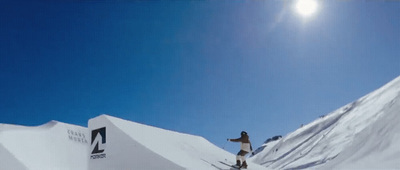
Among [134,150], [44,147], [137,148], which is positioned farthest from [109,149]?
[44,147]

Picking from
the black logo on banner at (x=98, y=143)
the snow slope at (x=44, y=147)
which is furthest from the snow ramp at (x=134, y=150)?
the snow slope at (x=44, y=147)

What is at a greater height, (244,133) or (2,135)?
(2,135)

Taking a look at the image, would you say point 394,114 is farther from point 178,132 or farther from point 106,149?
point 178,132

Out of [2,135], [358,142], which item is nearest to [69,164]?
[2,135]

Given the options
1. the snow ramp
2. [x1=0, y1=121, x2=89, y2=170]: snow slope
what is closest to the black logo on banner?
the snow ramp

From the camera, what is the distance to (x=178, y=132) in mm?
15391

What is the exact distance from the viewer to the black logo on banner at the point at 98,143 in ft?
36.9

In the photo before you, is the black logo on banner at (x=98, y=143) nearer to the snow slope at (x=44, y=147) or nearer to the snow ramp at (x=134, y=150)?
the snow ramp at (x=134, y=150)

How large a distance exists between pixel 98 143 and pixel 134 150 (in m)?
1.87

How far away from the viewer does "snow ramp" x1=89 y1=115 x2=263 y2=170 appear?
10.2 meters

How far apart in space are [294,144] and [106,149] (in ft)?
128

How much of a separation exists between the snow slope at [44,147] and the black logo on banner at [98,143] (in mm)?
6744

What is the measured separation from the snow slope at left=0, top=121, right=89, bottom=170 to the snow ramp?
708 centimetres

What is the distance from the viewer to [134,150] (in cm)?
1047
